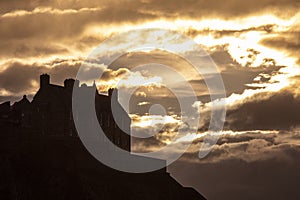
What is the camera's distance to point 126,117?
137 meters

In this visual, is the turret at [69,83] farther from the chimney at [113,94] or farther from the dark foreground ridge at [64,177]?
the dark foreground ridge at [64,177]

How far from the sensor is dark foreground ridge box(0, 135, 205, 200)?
99650 millimetres

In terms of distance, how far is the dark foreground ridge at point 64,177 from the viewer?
9965cm

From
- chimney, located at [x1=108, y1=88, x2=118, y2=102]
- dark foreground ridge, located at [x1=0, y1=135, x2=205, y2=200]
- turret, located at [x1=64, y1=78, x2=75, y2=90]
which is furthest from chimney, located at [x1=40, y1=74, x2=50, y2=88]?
chimney, located at [x1=108, y1=88, x2=118, y2=102]

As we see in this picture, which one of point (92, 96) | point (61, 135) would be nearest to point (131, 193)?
point (61, 135)

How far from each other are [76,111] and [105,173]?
17796 millimetres

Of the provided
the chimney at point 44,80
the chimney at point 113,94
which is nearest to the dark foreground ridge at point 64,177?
the chimney at point 44,80

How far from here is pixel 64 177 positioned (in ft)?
338

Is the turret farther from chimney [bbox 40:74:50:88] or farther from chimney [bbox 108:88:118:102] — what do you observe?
chimney [bbox 108:88:118:102]

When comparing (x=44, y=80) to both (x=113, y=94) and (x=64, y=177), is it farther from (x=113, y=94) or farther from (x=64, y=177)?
(x=64, y=177)

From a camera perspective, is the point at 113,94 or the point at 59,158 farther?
the point at 113,94

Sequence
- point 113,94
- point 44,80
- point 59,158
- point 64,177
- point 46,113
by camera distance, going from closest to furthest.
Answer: point 64,177
point 59,158
point 46,113
point 44,80
point 113,94

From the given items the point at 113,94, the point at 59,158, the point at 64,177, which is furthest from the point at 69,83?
the point at 64,177

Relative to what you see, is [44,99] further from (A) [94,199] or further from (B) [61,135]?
(A) [94,199]
